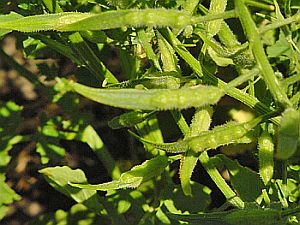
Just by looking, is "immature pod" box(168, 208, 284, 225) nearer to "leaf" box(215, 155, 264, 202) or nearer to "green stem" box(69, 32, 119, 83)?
"leaf" box(215, 155, 264, 202)

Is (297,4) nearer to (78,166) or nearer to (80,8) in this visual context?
(80,8)

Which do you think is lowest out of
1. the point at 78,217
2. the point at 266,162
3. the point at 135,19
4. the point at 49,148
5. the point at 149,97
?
the point at 78,217

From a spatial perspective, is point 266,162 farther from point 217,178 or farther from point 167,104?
point 167,104

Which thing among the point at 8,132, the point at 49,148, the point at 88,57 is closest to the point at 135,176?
the point at 88,57

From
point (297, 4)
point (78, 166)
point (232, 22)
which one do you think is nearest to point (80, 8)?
point (232, 22)

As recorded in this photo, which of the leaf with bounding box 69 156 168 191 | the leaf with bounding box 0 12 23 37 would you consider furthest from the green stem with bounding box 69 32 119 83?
the leaf with bounding box 69 156 168 191

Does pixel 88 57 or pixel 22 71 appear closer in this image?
pixel 88 57

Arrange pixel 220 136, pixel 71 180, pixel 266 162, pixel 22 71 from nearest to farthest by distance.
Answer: pixel 220 136 < pixel 266 162 < pixel 71 180 < pixel 22 71

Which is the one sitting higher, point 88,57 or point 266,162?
point 88,57
